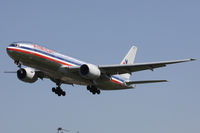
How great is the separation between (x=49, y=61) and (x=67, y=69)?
218cm

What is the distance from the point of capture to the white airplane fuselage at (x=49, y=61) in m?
39.9

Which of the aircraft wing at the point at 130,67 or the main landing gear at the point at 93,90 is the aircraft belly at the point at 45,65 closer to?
the main landing gear at the point at 93,90

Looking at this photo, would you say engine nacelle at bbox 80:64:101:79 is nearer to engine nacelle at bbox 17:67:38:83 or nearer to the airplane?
the airplane

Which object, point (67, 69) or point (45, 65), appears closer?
point (45, 65)

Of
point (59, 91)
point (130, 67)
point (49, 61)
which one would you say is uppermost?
point (130, 67)

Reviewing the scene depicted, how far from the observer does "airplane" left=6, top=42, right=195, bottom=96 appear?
40.1 m

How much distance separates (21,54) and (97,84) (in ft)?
32.4

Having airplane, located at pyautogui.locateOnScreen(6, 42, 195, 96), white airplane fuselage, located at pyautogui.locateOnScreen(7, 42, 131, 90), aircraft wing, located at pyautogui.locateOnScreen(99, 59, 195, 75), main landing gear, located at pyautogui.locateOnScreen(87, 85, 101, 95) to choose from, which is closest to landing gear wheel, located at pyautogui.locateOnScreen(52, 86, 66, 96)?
airplane, located at pyautogui.locateOnScreen(6, 42, 195, 96)

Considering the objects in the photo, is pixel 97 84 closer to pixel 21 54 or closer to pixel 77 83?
pixel 77 83

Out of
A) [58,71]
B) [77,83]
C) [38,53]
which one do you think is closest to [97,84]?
[77,83]

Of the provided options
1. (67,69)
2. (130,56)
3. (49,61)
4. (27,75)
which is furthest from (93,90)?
(130,56)

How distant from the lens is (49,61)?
134 ft

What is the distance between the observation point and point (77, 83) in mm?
45250

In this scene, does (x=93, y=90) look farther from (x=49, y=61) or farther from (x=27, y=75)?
(x=49, y=61)
